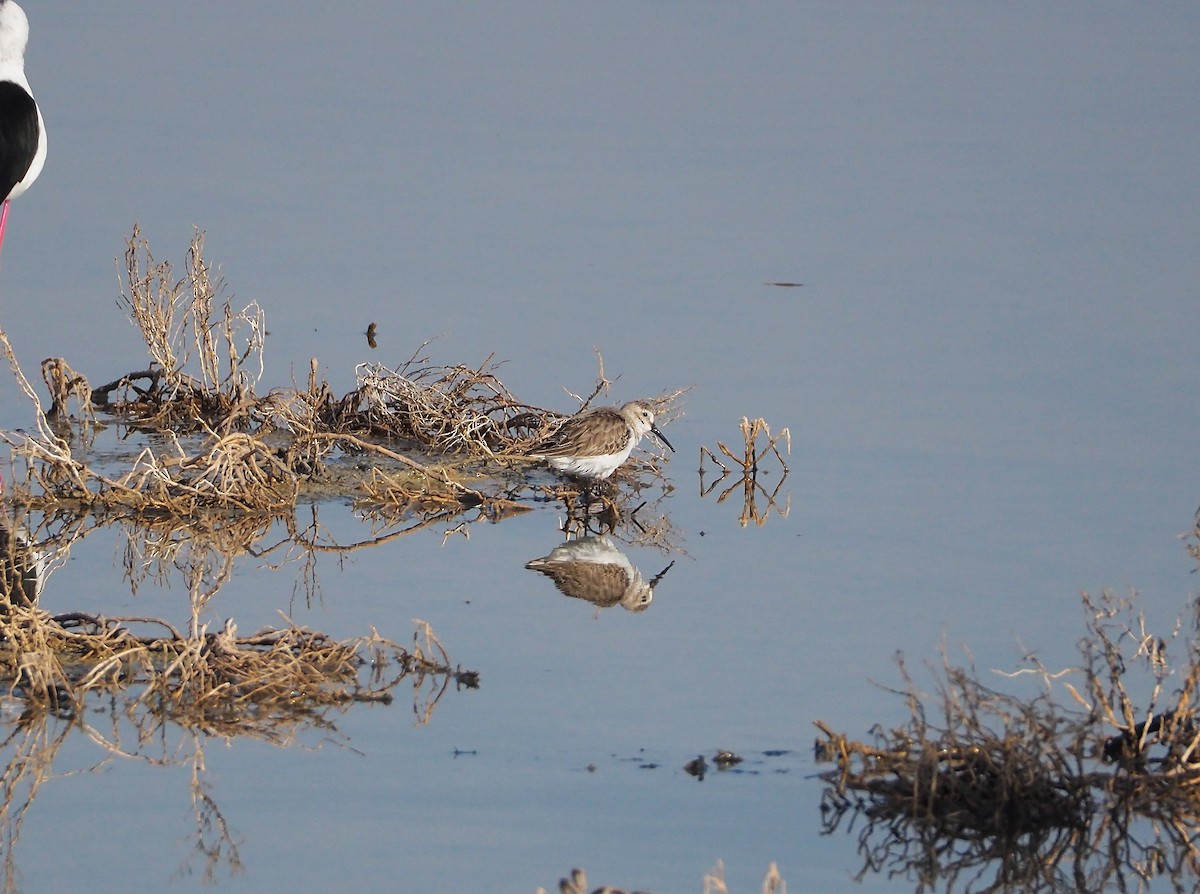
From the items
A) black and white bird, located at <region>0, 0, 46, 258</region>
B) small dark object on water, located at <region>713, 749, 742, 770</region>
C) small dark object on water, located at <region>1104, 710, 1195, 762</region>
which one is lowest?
small dark object on water, located at <region>713, 749, 742, 770</region>

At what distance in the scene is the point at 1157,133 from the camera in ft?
49.5

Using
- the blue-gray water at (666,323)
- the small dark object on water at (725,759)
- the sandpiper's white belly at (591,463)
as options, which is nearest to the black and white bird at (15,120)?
the blue-gray water at (666,323)

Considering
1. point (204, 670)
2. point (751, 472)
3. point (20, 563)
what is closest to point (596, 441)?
point (751, 472)

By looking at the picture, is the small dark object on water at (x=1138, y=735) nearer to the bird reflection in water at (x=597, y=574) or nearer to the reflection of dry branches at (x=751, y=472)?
the bird reflection in water at (x=597, y=574)

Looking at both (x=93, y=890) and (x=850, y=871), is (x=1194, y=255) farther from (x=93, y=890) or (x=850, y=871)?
(x=93, y=890)

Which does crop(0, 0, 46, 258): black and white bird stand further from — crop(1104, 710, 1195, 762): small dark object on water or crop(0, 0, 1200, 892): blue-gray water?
crop(1104, 710, 1195, 762): small dark object on water

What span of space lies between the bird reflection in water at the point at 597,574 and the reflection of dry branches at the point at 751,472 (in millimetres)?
831

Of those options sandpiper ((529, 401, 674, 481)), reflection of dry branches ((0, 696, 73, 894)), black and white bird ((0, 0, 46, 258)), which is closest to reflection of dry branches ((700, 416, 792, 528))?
sandpiper ((529, 401, 674, 481))

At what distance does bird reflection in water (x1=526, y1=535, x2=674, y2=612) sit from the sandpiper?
0.38 meters

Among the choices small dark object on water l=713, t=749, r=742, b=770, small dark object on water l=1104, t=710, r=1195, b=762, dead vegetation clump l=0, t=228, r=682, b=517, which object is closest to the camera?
small dark object on water l=1104, t=710, r=1195, b=762

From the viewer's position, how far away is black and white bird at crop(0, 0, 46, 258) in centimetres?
1063

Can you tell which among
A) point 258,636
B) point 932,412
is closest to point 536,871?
point 258,636

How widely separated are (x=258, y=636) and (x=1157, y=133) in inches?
414

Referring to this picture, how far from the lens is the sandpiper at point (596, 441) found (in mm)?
8328
